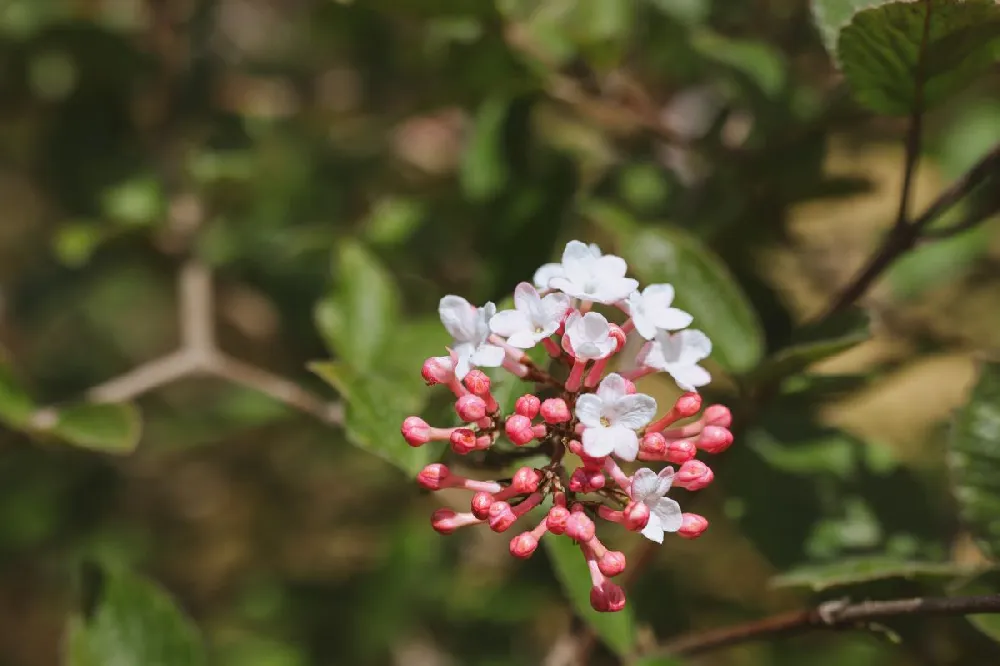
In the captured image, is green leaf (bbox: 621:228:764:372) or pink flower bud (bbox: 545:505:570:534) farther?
green leaf (bbox: 621:228:764:372)

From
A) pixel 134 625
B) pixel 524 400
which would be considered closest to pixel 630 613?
pixel 524 400

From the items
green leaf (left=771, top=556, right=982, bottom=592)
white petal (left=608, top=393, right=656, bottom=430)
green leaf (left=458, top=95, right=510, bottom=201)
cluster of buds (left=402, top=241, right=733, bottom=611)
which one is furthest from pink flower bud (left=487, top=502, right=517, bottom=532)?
green leaf (left=458, top=95, right=510, bottom=201)

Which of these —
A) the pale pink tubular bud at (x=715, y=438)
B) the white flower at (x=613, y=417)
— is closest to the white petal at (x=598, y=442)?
the white flower at (x=613, y=417)

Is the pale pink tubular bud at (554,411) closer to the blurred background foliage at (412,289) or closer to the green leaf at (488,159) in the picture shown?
the blurred background foliage at (412,289)

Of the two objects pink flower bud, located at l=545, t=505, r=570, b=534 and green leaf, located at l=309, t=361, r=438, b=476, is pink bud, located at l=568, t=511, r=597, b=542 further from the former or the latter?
green leaf, located at l=309, t=361, r=438, b=476

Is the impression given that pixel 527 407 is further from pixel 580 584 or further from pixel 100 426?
pixel 100 426
